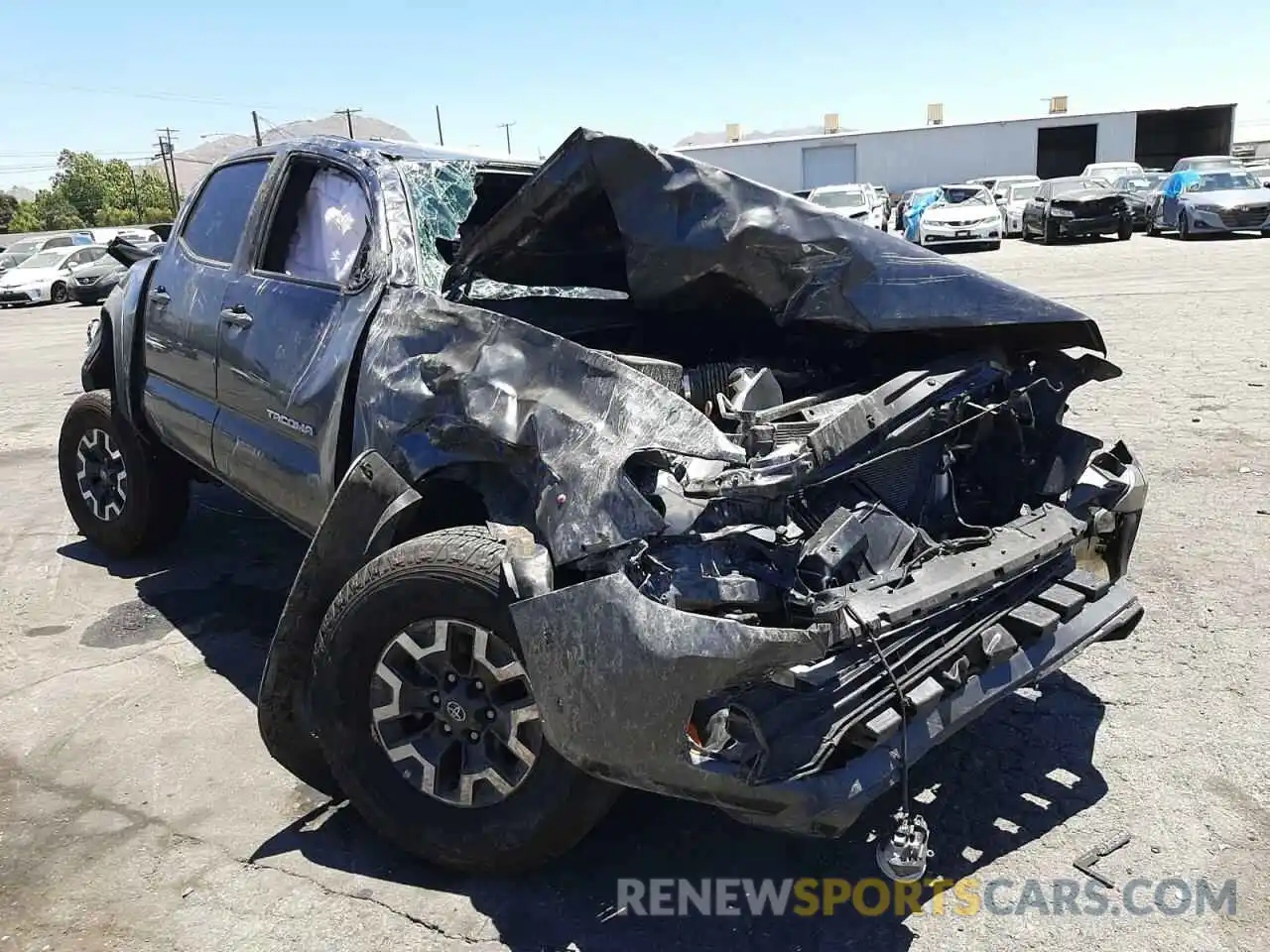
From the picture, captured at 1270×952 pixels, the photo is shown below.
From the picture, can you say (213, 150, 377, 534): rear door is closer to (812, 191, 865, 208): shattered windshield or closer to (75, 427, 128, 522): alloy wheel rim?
(75, 427, 128, 522): alloy wheel rim

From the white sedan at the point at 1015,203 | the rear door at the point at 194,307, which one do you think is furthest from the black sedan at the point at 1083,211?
the rear door at the point at 194,307

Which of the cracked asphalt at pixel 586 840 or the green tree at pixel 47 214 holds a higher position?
the green tree at pixel 47 214

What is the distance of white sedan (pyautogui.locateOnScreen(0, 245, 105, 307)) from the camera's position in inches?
1074

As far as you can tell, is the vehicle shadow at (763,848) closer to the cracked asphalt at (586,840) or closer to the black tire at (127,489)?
the cracked asphalt at (586,840)

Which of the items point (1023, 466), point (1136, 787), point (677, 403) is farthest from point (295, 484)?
point (1136, 787)

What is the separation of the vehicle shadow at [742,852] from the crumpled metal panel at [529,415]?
38.2 inches

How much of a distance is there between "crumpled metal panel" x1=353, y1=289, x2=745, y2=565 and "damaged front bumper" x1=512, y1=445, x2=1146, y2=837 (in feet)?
0.72

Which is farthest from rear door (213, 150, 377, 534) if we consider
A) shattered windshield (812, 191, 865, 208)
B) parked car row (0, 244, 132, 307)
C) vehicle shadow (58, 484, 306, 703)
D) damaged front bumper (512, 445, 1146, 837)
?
parked car row (0, 244, 132, 307)

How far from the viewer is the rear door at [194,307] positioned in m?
4.40

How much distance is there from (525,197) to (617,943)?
7.27ft

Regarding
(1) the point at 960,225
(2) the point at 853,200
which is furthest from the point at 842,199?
(1) the point at 960,225

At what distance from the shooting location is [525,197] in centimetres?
331

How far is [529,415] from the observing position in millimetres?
2863

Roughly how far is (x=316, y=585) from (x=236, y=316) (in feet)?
4.88
